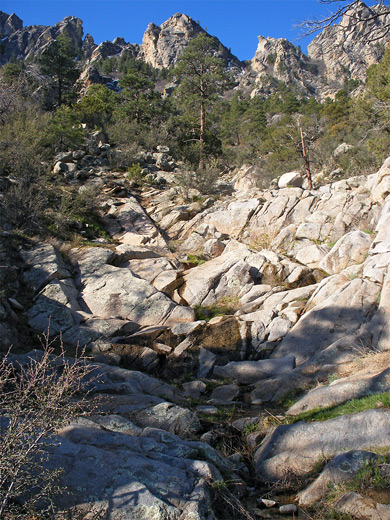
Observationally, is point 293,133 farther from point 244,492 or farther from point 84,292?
point 244,492

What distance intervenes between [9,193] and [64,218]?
2.12 metres

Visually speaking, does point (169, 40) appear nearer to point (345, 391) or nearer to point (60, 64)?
point (60, 64)

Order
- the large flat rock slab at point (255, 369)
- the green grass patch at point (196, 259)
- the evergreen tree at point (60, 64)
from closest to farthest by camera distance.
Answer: the large flat rock slab at point (255, 369) < the green grass patch at point (196, 259) < the evergreen tree at point (60, 64)

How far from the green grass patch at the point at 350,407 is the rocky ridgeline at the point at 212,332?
22 centimetres

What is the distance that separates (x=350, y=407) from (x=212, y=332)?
17.3ft

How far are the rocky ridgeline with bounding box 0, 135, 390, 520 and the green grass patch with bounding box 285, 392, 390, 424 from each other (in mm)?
221

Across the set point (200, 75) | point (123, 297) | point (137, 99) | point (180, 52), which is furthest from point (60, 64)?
point (180, 52)

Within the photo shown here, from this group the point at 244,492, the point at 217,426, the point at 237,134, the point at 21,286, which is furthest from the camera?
the point at 237,134

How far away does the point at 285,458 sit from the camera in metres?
5.09

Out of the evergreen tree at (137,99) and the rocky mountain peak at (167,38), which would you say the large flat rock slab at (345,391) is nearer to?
the evergreen tree at (137,99)

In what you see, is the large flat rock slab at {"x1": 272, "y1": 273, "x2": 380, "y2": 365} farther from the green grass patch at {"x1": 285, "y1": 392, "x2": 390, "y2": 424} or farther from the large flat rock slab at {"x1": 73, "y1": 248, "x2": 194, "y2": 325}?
the large flat rock slab at {"x1": 73, "y1": 248, "x2": 194, "y2": 325}

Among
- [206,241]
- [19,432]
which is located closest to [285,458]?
[19,432]

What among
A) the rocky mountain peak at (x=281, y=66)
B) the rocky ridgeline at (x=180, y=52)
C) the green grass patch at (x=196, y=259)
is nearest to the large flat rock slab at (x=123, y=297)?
the green grass patch at (x=196, y=259)

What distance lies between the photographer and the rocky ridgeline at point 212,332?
4160 millimetres
